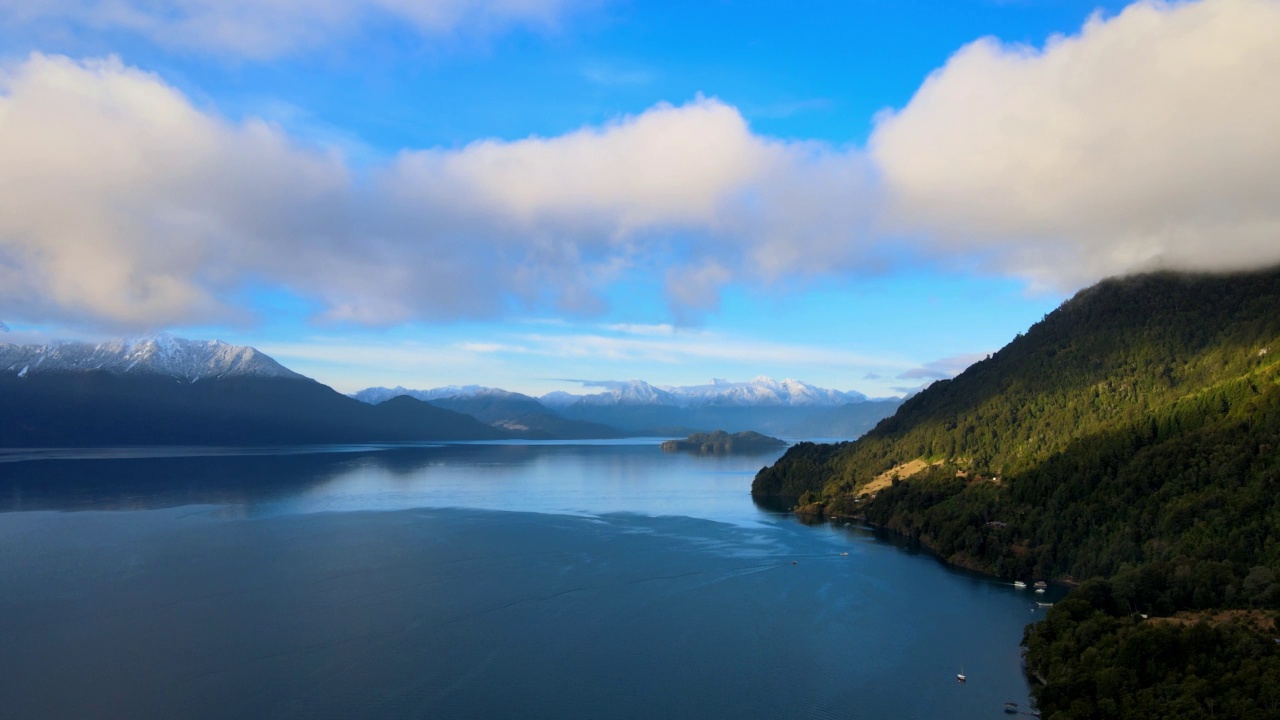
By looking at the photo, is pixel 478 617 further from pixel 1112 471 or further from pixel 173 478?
pixel 173 478

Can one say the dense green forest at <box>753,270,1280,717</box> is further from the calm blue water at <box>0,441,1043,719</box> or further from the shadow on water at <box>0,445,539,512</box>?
the shadow on water at <box>0,445,539,512</box>

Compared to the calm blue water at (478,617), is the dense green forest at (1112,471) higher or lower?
higher

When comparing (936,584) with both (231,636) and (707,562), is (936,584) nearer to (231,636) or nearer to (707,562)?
(707,562)

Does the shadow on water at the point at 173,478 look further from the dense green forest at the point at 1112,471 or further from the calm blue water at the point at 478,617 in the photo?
the dense green forest at the point at 1112,471

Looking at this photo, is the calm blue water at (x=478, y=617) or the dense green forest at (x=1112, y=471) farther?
the dense green forest at (x=1112, y=471)

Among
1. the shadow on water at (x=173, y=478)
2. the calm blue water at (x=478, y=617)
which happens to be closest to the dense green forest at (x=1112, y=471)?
the calm blue water at (x=478, y=617)
